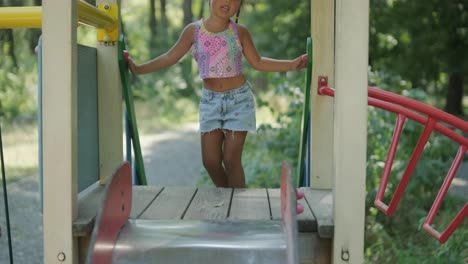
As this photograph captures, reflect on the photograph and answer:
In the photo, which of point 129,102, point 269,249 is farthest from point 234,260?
point 129,102

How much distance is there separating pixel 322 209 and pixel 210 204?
0.53 metres

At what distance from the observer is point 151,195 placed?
3154 mm

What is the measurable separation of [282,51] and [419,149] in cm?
644

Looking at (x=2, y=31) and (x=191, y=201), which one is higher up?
(x=2, y=31)

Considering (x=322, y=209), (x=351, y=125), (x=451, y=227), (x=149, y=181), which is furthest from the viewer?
(x=149, y=181)

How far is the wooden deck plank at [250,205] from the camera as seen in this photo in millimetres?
2741

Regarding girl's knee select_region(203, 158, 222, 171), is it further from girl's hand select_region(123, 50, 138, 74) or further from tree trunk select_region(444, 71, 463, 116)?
tree trunk select_region(444, 71, 463, 116)

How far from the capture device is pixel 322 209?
8.89 ft

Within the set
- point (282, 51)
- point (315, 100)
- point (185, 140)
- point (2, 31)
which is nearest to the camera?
point (315, 100)

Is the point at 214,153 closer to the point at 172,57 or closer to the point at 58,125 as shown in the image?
the point at 172,57

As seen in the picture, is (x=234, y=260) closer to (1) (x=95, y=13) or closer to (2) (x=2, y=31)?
(1) (x=95, y=13)

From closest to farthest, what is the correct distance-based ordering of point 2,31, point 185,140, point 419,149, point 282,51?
1. point 419,149
2. point 2,31
3. point 282,51
4. point 185,140

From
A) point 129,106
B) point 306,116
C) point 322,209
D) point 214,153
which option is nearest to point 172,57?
point 129,106

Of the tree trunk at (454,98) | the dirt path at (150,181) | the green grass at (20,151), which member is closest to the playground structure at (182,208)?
the dirt path at (150,181)
